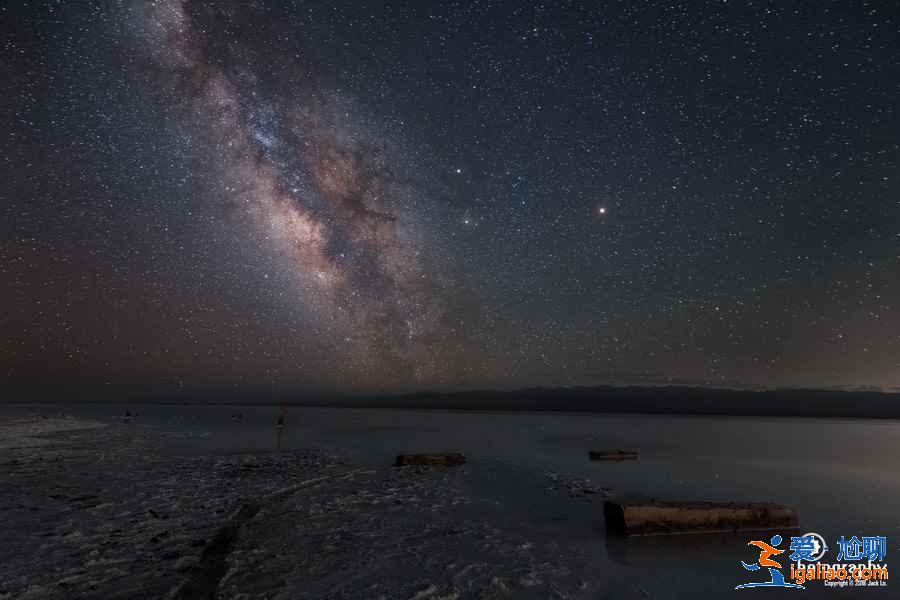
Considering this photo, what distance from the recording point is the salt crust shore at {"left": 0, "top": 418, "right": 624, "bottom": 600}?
7.95 meters

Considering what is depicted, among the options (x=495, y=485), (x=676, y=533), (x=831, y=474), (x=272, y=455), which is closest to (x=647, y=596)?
(x=676, y=533)

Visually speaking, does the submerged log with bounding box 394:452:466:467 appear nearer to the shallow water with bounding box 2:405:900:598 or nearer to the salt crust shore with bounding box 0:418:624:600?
the shallow water with bounding box 2:405:900:598

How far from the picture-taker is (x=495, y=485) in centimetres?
2009

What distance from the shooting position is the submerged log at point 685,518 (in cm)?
1176

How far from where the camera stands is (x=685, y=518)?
11938 mm

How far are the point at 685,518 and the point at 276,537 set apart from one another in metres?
10.3

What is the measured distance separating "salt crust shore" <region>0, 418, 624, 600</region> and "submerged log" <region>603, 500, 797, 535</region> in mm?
1952

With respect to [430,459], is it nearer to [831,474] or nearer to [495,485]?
[495,485]

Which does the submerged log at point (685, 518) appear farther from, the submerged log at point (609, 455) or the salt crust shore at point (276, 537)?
the submerged log at point (609, 455)

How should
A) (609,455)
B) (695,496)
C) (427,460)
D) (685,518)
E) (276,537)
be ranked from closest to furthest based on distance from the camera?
(276,537), (685,518), (695,496), (427,460), (609,455)

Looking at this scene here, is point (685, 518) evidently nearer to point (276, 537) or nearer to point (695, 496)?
point (695, 496)

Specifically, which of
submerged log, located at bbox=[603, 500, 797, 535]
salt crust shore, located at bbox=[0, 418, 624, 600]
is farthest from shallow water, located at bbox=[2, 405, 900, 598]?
salt crust shore, located at bbox=[0, 418, 624, 600]

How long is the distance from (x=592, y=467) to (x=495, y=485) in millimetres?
9952

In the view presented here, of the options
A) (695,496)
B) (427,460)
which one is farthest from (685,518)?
(427,460)
